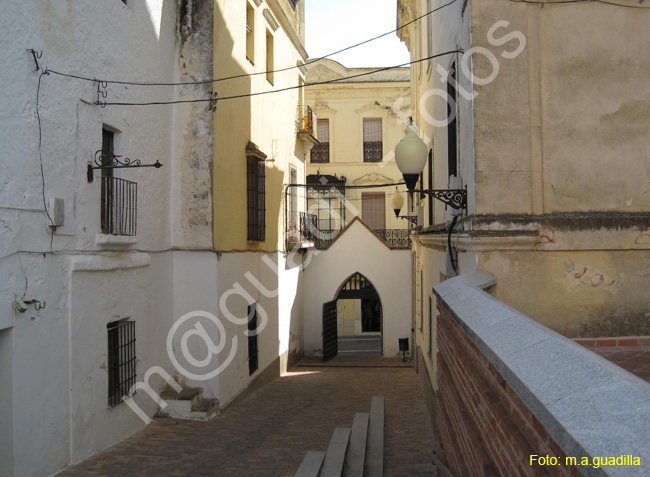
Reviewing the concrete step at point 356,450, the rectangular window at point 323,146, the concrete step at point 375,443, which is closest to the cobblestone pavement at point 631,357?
the concrete step at point 356,450

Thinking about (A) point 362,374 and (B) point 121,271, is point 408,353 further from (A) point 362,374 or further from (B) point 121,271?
(B) point 121,271

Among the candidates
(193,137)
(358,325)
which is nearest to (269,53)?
(193,137)

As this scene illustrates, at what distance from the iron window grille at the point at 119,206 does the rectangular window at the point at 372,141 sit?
19329mm

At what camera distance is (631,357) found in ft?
16.6

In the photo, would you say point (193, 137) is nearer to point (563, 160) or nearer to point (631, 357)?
point (563, 160)

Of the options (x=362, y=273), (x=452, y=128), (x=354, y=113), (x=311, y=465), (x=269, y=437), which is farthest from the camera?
(x=354, y=113)

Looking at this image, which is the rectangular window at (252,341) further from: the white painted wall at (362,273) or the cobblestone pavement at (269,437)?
the white painted wall at (362,273)

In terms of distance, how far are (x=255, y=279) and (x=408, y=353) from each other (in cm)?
810

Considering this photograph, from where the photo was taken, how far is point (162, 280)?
9.96 meters

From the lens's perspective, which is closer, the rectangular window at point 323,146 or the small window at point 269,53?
the small window at point 269,53

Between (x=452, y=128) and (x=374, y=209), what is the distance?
1953 cm

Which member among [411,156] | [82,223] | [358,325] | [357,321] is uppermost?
[411,156]

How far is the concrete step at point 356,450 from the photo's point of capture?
7492 millimetres

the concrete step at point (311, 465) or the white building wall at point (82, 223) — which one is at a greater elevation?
the white building wall at point (82, 223)
